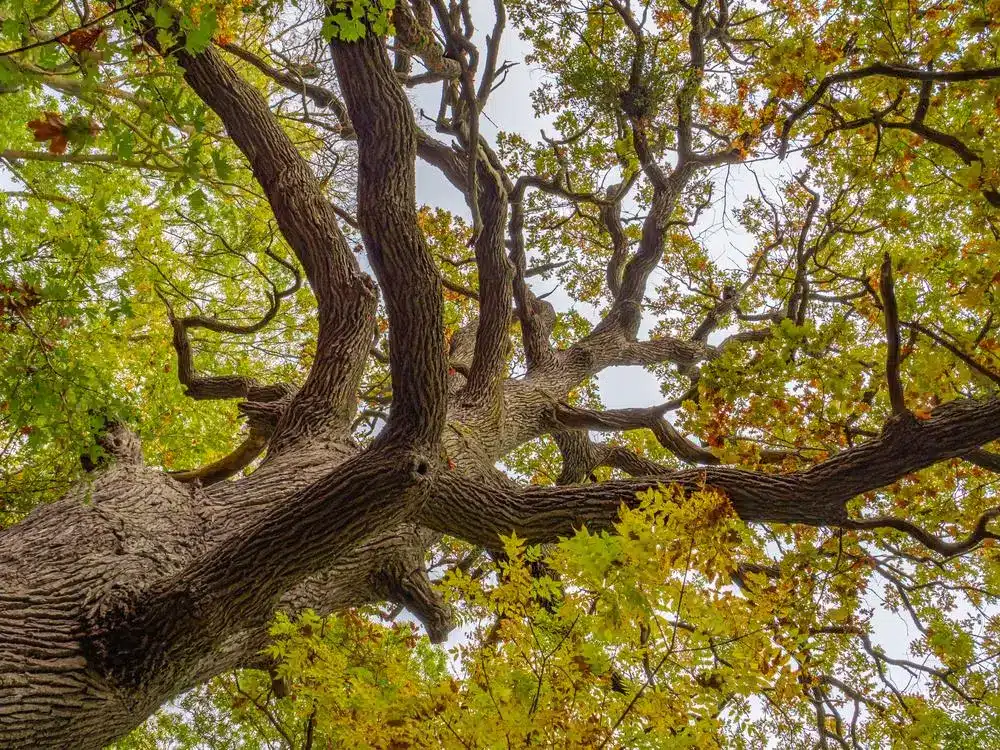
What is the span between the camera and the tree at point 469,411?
2275mm

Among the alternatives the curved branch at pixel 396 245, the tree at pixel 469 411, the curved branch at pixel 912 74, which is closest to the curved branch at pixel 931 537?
the tree at pixel 469 411

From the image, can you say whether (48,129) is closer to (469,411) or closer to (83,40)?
(83,40)

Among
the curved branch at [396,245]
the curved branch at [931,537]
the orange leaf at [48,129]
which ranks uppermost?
the curved branch at [931,537]

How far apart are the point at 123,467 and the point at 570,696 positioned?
3.32 m

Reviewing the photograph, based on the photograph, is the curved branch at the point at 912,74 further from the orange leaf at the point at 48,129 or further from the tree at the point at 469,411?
the orange leaf at the point at 48,129

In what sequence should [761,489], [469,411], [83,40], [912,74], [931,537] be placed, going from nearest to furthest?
1. [83,40]
2. [912,74]
3. [761,489]
4. [931,537]
5. [469,411]

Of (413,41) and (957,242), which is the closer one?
(413,41)

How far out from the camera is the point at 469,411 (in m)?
5.04

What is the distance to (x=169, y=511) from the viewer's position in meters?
3.61

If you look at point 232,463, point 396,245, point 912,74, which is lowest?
point 232,463

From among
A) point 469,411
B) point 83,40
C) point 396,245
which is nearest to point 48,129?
point 83,40

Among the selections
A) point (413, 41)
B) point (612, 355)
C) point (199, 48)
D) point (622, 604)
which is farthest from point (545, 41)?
point (622, 604)

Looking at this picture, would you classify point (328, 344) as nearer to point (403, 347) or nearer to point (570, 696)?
point (403, 347)

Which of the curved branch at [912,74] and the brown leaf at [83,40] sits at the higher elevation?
the curved branch at [912,74]
